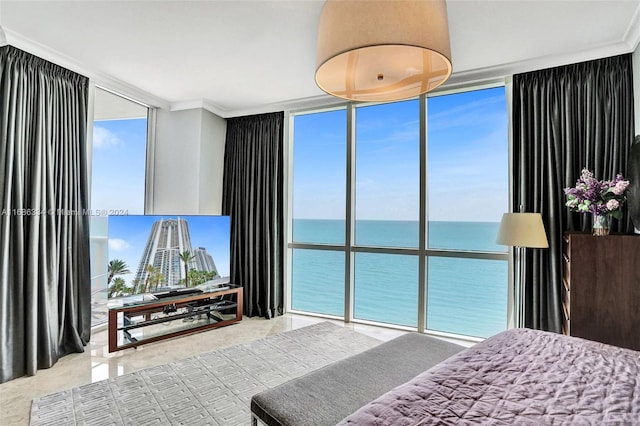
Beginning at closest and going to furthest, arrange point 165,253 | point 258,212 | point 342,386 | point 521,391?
point 521,391
point 342,386
point 165,253
point 258,212

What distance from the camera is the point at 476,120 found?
383cm

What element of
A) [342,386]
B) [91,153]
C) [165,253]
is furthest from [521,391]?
[91,153]

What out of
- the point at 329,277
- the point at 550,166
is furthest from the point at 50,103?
the point at 550,166

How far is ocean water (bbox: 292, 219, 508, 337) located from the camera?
3682 mm

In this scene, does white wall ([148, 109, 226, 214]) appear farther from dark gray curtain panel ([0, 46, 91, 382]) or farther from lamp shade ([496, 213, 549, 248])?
lamp shade ([496, 213, 549, 248])

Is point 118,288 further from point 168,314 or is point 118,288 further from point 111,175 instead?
point 111,175

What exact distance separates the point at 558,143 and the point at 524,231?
0.94 meters

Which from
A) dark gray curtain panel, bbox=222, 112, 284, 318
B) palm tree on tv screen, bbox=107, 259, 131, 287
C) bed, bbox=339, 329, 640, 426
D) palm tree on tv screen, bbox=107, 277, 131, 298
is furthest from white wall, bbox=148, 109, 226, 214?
bed, bbox=339, 329, 640, 426

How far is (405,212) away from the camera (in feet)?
13.2

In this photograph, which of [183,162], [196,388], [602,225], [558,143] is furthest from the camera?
[183,162]

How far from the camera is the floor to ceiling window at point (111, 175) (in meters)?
3.61

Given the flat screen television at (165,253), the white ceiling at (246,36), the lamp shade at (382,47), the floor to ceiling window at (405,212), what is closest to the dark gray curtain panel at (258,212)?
the floor to ceiling window at (405,212)

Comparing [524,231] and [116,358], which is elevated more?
[524,231]

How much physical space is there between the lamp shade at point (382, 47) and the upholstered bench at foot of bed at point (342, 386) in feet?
4.97
